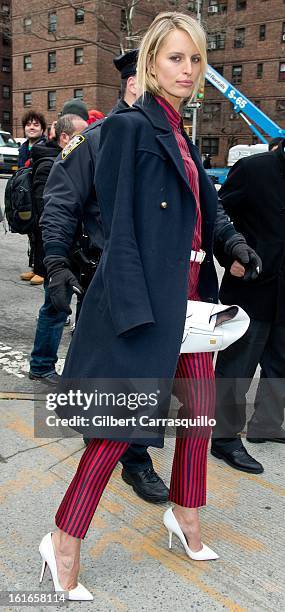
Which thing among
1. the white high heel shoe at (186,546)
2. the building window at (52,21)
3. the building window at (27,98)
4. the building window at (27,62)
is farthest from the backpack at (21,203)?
the building window at (27,62)

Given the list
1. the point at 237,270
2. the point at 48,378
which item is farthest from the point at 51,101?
the point at 237,270

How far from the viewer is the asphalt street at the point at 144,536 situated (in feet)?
6.80

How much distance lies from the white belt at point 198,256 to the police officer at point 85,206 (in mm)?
565

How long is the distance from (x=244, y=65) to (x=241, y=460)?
42.9 meters

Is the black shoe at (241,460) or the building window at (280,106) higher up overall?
the building window at (280,106)

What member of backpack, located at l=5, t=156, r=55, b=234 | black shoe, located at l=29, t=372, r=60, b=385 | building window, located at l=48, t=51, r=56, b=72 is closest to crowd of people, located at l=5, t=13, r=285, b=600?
black shoe, located at l=29, t=372, r=60, b=385

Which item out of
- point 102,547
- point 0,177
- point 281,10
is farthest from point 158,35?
point 281,10

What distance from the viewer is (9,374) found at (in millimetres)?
4090

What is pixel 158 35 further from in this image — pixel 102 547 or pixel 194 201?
pixel 102 547

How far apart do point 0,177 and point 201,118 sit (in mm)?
22360

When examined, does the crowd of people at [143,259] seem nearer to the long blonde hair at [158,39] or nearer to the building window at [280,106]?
the long blonde hair at [158,39]

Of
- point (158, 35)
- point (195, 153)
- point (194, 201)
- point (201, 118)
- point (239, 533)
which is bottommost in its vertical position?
point (239, 533)

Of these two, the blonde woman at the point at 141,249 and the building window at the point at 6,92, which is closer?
the blonde woman at the point at 141,249

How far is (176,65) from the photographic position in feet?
6.30
